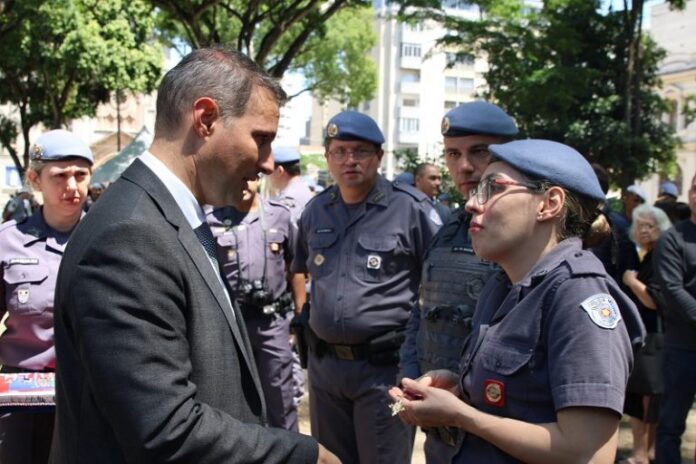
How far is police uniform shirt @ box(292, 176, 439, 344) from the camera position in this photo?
3852mm

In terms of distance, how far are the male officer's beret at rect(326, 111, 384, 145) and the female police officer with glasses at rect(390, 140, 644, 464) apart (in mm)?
1927

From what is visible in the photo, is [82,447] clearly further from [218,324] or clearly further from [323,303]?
[323,303]

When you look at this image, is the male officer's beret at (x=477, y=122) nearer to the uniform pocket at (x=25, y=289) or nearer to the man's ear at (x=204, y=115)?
the man's ear at (x=204, y=115)

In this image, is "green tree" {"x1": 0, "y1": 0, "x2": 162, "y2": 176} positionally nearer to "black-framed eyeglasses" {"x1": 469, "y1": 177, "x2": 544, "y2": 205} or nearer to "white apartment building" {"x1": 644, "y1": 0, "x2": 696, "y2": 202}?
"black-framed eyeglasses" {"x1": 469, "y1": 177, "x2": 544, "y2": 205}

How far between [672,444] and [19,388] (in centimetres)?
398

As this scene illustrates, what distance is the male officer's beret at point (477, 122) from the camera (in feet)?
10.2

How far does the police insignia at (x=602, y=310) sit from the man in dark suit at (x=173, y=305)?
78cm

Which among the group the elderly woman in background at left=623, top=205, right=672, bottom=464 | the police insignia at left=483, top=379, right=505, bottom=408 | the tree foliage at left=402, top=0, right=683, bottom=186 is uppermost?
the tree foliage at left=402, top=0, right=683, bottom=186

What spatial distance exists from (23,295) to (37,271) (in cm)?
12

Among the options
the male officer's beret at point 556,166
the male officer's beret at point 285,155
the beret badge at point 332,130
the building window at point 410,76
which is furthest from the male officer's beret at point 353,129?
the building window at point 410,76

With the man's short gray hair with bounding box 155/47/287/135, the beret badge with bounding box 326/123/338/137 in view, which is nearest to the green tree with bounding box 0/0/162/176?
the beret badge with bounding box 326/123/338/137

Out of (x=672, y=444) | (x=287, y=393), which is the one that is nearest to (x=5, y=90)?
(x=287, y=393)

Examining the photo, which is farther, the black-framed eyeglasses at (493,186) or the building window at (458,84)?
the building window at (458,84)

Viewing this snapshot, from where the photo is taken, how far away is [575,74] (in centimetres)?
1691
